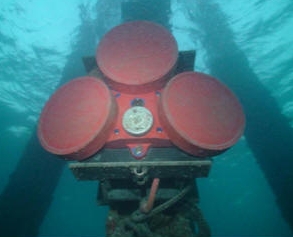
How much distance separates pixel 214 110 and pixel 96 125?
68.7 inches

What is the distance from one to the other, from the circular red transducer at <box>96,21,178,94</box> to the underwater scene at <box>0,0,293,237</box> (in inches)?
0.7

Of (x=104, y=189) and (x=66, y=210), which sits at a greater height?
(x=104, y=189)

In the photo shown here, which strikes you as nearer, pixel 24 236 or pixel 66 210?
pixel 24 236

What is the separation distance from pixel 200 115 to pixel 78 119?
181cm

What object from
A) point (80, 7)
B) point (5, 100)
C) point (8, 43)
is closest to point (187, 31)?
point (80, 7)

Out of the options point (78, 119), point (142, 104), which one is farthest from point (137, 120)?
point (78, 119)

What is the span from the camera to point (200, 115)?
337 cm

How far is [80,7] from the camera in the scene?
306 inches

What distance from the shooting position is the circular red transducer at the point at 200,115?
3.21 m

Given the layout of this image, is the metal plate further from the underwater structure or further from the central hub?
the central hub

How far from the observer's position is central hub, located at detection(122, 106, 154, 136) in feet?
11.8

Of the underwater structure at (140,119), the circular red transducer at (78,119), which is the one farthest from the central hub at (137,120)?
the circular red transducer at (78,119)

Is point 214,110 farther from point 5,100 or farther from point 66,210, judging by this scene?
point 66,210

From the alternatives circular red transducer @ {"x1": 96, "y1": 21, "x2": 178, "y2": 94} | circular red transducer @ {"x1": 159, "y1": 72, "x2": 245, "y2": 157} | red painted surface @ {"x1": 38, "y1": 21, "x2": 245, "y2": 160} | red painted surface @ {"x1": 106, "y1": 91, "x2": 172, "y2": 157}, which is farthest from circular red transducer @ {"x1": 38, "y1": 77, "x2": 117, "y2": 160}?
circular red transducer @ {"x1": 159, "y1": 72, "x2": 245, "y2": 157}
